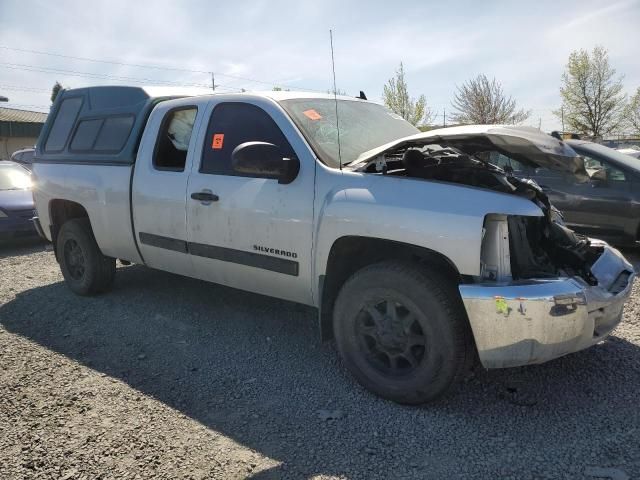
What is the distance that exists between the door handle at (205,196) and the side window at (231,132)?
0.17 metres

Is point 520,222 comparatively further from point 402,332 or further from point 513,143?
point 402,332

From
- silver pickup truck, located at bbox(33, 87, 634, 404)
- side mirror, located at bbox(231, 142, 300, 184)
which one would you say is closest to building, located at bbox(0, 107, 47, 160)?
silver pickup truck, located at bbox(33, 87, 634, 404)

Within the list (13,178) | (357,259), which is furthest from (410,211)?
(13,178)

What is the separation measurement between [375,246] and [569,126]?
35.3 m

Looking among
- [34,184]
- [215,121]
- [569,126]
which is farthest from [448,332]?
[569,126]

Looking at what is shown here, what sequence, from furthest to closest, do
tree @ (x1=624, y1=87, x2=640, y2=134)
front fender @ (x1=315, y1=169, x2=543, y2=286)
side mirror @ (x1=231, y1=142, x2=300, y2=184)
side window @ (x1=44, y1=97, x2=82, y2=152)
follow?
tree @ (x1=624, y1=87, x2=640, y2=134) → side window @ (x1=44, y1=97, x2=82, y2=152) → side mirror @ (x1=231, y1=142, x2=300, y2=184) → front fender @ (x1=315, y1=169, x2=543, y2=286)

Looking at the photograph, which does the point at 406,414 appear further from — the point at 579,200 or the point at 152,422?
the point at 579,200

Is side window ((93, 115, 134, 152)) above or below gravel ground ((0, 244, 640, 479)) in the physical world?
above

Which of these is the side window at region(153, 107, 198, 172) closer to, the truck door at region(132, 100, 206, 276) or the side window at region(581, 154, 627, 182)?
the truck door at region(132, 100, 206, 276)

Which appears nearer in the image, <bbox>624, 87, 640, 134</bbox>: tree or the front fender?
the front fender

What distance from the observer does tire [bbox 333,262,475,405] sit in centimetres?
282

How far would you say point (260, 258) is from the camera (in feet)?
11.8

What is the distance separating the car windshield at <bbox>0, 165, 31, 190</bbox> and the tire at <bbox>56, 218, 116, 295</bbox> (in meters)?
4.29

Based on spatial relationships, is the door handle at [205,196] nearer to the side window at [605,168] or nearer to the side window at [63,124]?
the side window at [63,124]
